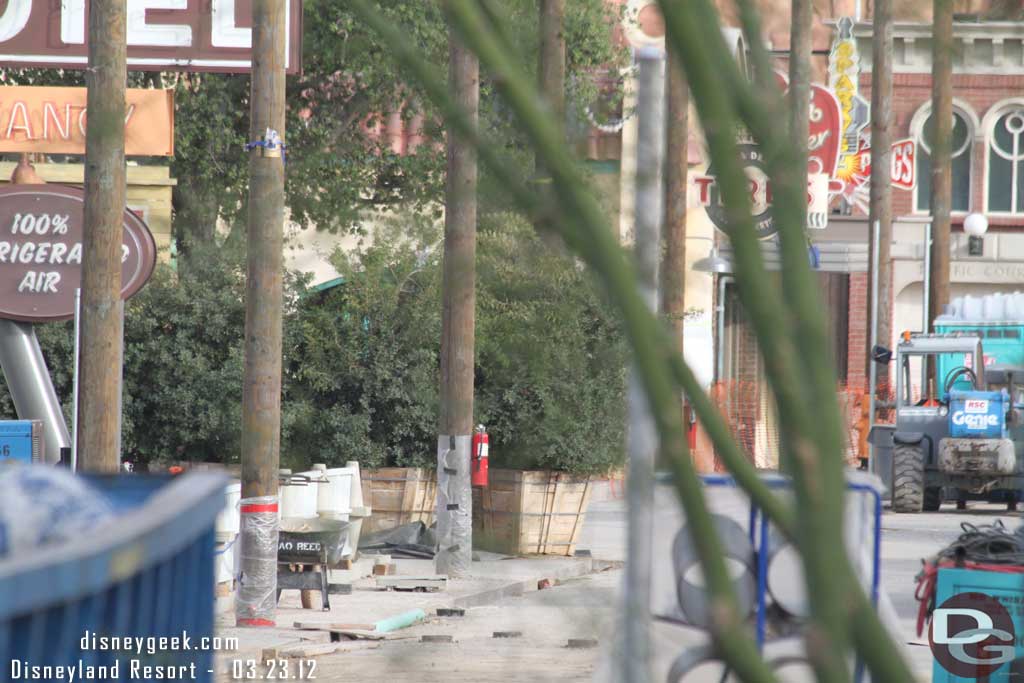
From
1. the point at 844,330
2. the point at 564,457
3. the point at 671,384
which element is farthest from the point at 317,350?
the point at 844,330

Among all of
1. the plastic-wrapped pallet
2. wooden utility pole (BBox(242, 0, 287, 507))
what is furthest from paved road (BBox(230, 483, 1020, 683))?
wooden utility pole (BBox(242, 0, 287, 507))

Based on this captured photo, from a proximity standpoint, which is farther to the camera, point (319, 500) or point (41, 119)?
point (41, 119)

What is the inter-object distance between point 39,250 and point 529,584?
17.7ft

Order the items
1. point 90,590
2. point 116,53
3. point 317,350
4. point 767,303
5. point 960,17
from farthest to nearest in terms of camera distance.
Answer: point 317,350, point 116,53, point 90,590, point 960,17, point 767,303

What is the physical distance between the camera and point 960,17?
1.96 metres

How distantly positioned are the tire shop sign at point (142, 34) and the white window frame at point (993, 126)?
22938 mm

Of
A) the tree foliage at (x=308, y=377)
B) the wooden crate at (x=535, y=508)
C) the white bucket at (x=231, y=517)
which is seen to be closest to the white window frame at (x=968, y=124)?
the tree foliage at (x=308, y=377)

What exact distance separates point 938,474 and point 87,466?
14.2m

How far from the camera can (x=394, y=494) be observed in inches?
682

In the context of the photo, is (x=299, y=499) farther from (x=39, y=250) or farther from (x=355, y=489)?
(x=39, y=250)

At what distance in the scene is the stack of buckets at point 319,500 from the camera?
1320cm

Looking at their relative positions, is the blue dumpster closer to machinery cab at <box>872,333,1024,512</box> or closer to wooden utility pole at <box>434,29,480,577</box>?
wooden utility pole at <box>434,29,480,577</box>

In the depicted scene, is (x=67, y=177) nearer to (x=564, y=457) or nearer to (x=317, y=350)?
(x=317, y=350)

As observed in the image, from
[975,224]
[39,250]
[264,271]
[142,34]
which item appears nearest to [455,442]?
[264,271]
